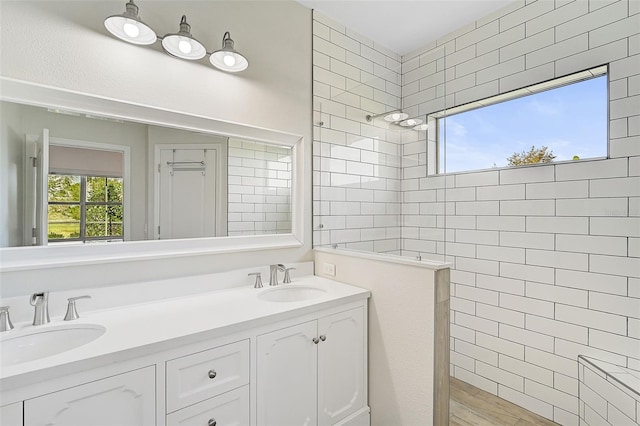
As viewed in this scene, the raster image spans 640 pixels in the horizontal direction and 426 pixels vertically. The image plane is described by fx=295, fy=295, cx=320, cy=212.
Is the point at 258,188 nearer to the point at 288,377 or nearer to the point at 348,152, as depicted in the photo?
the point at 348,152

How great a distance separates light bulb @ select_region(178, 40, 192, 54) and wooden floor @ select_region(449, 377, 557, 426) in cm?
269

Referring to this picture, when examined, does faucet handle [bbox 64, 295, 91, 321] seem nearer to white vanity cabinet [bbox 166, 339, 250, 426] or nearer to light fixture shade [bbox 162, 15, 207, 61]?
white vanity cabinet [bbox 166, 339, 250, 426]

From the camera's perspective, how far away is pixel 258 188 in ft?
6.58

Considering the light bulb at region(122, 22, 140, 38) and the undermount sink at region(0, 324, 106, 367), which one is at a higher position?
the light bulb at region(122, 22, 140, 38)

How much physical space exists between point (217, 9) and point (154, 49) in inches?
19.0

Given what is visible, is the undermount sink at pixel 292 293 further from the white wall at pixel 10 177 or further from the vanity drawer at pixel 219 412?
the white wall at pixel 10 177

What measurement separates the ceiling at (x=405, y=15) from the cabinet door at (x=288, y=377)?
7.36 feet

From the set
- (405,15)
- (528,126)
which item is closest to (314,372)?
(528,126)

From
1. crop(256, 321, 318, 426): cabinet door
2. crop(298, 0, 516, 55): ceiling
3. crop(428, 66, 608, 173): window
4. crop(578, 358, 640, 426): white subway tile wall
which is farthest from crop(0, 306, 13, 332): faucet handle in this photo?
crop(578, 358, 640, 426): white subway tile wall

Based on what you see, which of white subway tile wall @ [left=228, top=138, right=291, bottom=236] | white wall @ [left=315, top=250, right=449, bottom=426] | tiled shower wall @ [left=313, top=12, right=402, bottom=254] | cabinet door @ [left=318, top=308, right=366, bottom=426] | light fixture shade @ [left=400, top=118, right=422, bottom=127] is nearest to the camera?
white wall @ [left=315, top=250, right=449, bottom=426]

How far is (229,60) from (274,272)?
4.30 feet

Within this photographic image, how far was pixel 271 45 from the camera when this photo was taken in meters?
2.02

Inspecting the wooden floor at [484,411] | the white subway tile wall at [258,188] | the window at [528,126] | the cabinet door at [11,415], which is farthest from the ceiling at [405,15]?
the wooden floor at [484,411]

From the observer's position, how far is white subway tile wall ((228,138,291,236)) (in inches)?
74.6
